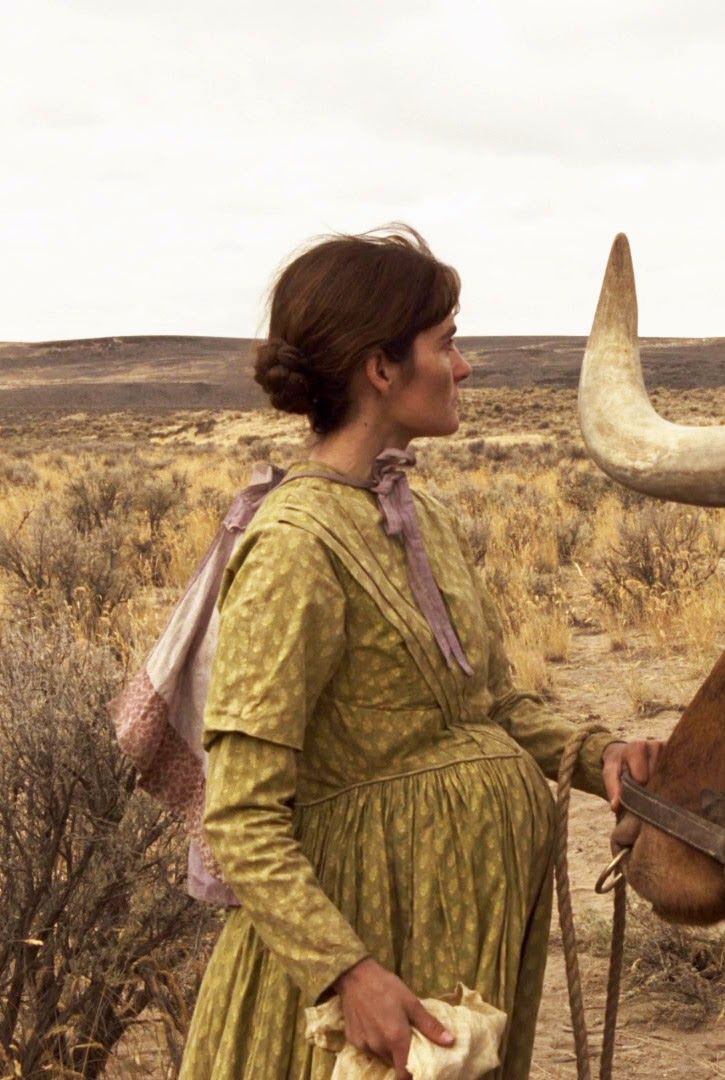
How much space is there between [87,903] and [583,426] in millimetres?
2469

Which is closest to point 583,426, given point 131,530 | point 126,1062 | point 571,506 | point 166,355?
point 126,1062

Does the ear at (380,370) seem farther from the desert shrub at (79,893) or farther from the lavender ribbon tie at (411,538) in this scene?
the desert shrub at (79,893)

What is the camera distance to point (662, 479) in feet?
5.80

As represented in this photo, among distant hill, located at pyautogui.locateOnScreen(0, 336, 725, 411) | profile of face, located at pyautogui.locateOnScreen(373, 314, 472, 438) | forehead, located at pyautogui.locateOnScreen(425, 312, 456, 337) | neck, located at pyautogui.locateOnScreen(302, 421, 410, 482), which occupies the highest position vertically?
distant hill, located at pyautogui.locateOnScreen(0, 336, 725, 411)

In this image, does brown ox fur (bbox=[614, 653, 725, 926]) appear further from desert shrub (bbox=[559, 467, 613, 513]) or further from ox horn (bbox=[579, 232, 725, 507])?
desert shrub (bbox=[559, 467, 613, 513])

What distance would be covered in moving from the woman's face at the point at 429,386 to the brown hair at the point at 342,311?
0.07ft

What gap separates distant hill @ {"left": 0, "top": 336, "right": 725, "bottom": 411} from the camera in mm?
A: 80438

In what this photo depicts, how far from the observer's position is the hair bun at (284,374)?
2.16 meters

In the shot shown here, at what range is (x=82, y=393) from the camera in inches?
3615

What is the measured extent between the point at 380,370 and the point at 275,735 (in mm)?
634

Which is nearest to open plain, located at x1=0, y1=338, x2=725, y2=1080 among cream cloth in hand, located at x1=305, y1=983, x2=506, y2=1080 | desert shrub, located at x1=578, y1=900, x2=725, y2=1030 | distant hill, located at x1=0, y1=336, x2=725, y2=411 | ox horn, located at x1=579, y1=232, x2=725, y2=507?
desert shrub, located at x1=578, y1=900, x2=725, y2=1030

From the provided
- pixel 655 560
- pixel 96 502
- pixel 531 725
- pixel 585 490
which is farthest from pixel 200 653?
pixel 585 490

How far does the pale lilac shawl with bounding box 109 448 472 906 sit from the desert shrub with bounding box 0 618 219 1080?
58.9 inches

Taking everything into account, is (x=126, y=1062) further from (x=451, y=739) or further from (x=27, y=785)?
(x=451, y=739)
